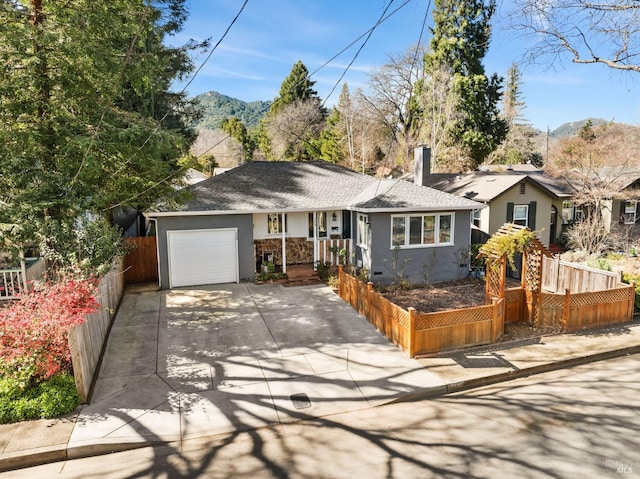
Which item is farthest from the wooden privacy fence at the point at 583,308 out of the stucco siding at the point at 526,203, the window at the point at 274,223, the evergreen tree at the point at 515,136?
the evergreen tree at the point at 515,136

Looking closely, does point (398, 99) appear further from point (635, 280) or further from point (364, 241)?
point (635, 280)

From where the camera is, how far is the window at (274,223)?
15.4 metres

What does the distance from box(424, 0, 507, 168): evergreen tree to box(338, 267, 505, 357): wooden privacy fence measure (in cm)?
2314

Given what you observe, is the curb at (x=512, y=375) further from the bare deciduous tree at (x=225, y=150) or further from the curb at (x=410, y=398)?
the bare deciduous tree at (x=225, y=150)

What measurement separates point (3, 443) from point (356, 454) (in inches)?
199

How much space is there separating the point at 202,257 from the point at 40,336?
7.66 m

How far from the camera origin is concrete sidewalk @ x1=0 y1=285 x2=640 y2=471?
6.11 metres

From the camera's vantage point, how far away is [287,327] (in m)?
10.4

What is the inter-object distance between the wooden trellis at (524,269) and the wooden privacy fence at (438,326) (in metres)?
0.61

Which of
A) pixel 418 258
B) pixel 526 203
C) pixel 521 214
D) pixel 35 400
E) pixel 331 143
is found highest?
pixel 331 143

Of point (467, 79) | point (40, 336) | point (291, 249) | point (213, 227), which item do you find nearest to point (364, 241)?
point (291, 249)

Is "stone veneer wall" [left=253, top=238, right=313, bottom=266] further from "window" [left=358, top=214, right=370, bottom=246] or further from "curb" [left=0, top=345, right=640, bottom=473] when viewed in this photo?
"curb" [left=0, top=345, right=640, bottom=473]

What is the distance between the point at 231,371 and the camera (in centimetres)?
802

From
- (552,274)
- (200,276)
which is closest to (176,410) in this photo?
(200,276)
